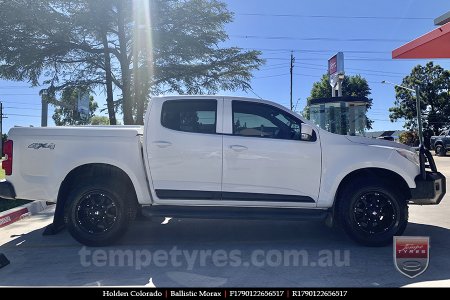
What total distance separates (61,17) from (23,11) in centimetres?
153

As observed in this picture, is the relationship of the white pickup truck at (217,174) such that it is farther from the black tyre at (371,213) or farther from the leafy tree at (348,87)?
the leafy tree at (348,87)

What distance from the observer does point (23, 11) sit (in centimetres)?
1658

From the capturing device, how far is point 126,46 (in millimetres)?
18812

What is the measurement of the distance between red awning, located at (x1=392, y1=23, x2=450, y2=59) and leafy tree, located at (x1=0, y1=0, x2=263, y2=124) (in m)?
10.7

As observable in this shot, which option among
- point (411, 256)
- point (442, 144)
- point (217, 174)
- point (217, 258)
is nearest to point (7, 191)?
point (217, 174)

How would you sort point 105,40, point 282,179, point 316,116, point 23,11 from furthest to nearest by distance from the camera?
point 105,40 → point 23,11 → point 316,116 → point 282,179

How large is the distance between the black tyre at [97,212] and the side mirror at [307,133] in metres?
2.52

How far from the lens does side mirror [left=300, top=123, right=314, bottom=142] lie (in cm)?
496

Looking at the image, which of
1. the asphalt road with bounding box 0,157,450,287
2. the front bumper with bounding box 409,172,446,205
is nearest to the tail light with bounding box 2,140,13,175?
the asphalt road with bounding box 0,157,450,287

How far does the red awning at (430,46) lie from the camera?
9047 millimetres

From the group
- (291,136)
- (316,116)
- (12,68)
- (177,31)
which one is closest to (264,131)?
(291,136)

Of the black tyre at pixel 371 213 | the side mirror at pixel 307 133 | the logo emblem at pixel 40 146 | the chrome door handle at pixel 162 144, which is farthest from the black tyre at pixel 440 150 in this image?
the logo emblem at pixel 40 146

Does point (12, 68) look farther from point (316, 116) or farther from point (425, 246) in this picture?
point (425, 246)

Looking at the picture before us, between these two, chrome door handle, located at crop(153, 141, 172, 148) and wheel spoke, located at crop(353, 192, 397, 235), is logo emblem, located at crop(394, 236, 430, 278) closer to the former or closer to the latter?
wheel spoke, located at crop(353, 192, 397, 235)
